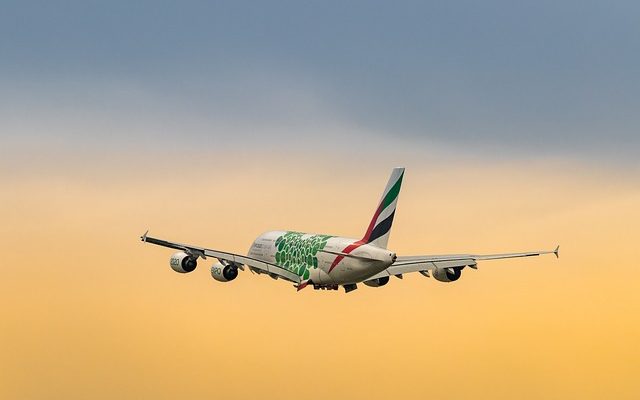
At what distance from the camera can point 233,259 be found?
231 feet

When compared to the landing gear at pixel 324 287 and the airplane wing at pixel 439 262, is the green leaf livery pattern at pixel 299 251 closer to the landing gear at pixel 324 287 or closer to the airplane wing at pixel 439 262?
the landing gear at pixel 324 287

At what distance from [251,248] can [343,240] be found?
18723 mm

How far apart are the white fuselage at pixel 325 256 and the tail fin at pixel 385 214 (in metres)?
0.72

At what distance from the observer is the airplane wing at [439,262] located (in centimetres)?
7150

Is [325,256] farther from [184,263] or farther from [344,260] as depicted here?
[184,263]

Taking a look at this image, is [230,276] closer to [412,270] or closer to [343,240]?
[343,240]

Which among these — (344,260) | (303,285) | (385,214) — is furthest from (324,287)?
(385,214)

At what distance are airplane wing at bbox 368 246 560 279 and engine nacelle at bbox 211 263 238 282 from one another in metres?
10.6

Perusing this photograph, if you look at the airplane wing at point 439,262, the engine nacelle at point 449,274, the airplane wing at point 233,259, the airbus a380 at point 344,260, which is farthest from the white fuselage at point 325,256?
the engine nacelle at point 449,274

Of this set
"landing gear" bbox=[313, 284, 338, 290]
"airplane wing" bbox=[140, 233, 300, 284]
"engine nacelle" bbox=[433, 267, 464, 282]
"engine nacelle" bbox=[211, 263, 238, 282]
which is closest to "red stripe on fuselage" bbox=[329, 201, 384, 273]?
"landing gear" bbox=[313, 284, 338, 290]

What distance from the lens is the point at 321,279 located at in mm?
70688

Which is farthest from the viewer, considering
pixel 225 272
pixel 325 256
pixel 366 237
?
pixel 225 272

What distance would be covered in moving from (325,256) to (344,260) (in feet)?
10.0

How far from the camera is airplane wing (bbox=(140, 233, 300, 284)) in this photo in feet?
220
